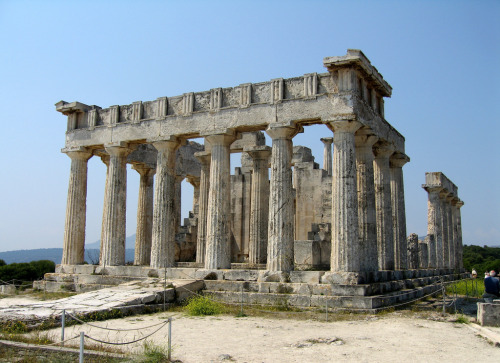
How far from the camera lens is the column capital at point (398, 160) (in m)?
23.6

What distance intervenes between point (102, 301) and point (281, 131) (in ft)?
29.3

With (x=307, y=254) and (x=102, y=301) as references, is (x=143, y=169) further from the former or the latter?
(x=102, y=301)

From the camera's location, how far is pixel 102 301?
17000 millimetres

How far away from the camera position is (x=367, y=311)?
1639 cm

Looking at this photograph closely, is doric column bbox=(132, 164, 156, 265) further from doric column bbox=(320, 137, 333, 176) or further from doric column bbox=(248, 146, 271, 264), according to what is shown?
doric column bbox=(320, 137, 333, 176)

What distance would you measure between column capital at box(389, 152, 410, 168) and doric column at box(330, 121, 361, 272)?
18.5ft

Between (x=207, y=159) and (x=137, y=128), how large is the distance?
14.6 feet

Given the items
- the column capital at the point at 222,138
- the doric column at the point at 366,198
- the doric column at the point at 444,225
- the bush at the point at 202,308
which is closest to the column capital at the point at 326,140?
the doric column at the point at 444,225

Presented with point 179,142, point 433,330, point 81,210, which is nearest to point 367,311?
point 433,330

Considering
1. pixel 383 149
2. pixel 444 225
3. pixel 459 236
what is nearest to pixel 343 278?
pixel 383 149

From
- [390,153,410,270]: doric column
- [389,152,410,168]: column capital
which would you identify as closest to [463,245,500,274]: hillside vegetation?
[390,153,410,270]: doric column

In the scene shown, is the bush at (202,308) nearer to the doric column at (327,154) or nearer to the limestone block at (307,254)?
the limestone block at (307,254)

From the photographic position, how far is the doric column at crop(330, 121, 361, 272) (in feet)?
58.3

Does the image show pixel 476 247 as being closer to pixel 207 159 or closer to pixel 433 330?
pixel 207 159
